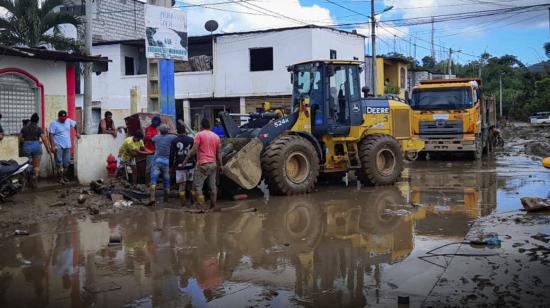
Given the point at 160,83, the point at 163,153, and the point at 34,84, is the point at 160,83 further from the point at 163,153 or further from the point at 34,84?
the point at 163,153

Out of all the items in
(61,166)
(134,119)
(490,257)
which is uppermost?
(134,119)

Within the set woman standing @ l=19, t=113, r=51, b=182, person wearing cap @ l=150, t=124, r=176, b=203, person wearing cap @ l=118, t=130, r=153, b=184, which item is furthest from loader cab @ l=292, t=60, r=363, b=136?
woman standing @ l=19, t=113, r=51, b=182

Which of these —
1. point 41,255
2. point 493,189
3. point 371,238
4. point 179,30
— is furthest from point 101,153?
point 493,189

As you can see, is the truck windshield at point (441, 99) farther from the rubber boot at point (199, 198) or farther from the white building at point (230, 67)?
the rubber boot at point (199, 198)

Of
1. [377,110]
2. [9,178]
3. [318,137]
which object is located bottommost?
[9,178]

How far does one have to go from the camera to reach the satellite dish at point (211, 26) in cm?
3089

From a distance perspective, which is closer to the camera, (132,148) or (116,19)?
(132,148)

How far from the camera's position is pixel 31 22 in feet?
67.5

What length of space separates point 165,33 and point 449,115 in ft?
35.4

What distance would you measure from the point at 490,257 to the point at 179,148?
20.4ft

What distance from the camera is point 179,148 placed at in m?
11.0

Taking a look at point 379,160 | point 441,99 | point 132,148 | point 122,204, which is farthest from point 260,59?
point 122,204

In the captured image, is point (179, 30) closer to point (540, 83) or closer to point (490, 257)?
point (490, 257)

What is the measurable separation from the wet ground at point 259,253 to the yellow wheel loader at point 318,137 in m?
0.74
